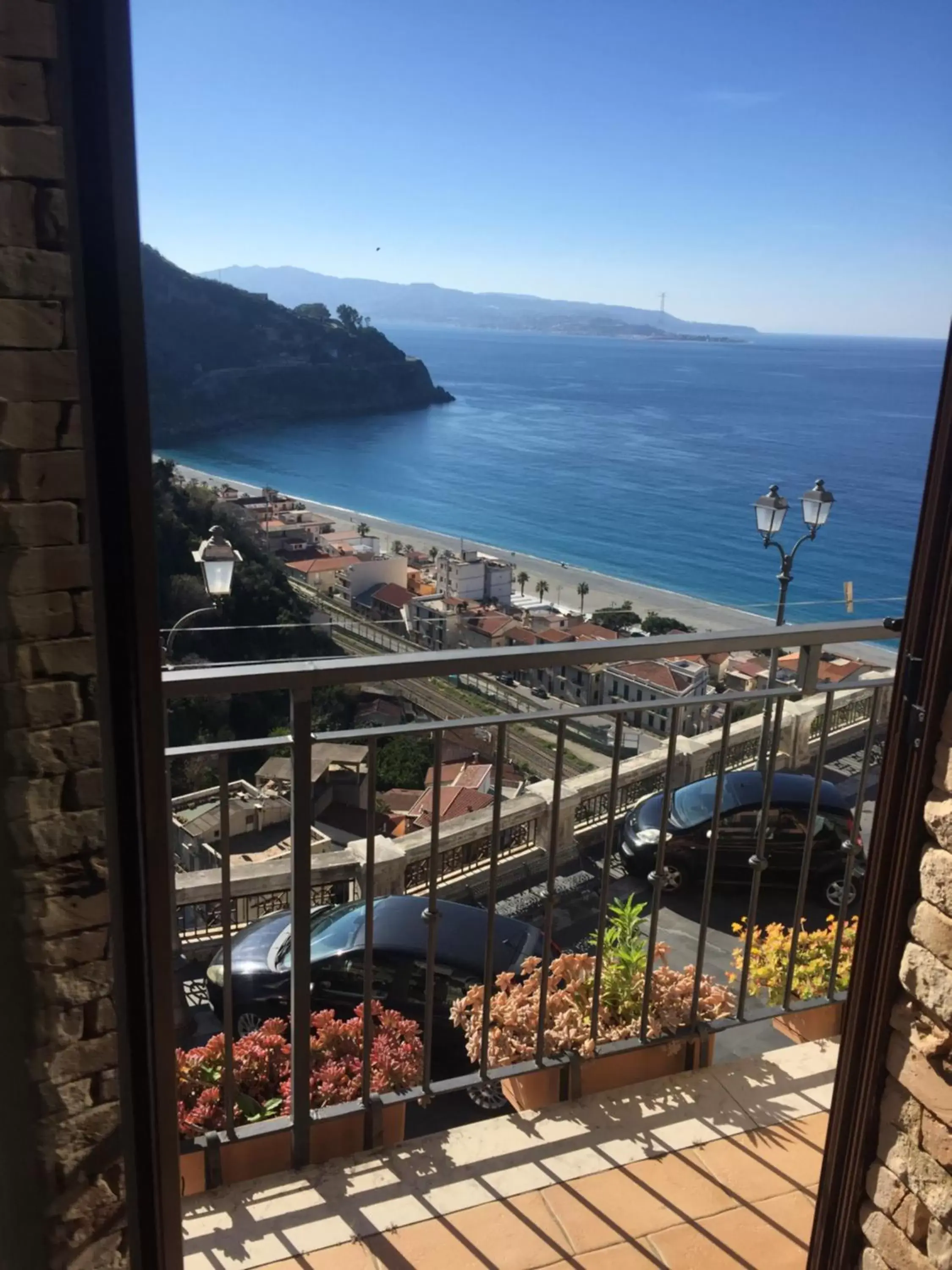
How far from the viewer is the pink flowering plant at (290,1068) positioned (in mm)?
1879

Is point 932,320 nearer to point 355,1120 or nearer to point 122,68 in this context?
point 122,68

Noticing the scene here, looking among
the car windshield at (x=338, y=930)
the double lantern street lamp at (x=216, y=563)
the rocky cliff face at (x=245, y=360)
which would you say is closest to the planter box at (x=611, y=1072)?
the car windshield at (x=338, y=930)

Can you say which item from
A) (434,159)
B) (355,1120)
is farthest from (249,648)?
(434,159)

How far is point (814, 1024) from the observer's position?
2320 mm

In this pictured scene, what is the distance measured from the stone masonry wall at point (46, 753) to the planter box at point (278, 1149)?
0.41 meters

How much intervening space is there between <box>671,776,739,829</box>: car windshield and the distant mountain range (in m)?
8.12

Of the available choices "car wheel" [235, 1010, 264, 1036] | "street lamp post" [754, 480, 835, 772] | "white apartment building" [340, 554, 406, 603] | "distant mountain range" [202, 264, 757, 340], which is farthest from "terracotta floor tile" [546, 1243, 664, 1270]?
"white apartment building" [340, 554, 406, 603]

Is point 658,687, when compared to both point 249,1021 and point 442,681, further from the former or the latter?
point 442,681

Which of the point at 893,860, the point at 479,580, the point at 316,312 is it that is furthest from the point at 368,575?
the point at 893,860

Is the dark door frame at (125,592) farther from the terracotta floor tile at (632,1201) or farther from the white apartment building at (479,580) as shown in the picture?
the white apartment building at (479,580)

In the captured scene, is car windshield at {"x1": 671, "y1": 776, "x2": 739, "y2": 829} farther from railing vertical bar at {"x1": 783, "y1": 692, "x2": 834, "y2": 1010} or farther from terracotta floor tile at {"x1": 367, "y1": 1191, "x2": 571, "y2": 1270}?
terracotta floor tile at {"x1": 367, "y1": 1191, "x2": 571, "y2": 1270}

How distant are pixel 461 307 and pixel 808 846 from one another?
3103 cm

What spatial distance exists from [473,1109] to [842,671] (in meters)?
18.7

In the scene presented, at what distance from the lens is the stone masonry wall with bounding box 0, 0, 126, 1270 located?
3.23ft
